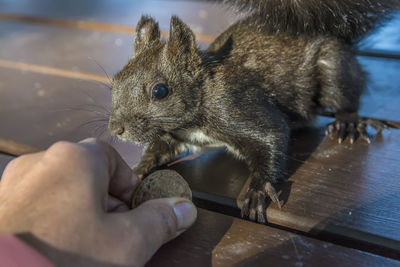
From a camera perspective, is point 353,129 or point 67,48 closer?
point 353,129

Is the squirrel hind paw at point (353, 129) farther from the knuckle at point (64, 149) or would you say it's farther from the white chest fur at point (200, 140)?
the knuckle at point (64, 149)

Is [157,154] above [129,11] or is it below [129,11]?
below

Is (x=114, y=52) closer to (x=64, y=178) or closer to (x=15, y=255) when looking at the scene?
(x=64, y=178)

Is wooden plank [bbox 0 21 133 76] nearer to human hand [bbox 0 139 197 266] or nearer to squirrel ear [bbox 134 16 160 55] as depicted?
squirrel ear [bbox 134 16 160 55]

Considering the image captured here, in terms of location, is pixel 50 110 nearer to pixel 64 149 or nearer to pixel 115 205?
pixel 115 205

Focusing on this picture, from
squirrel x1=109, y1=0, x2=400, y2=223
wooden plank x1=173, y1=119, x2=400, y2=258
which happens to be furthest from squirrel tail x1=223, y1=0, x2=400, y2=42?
wooden plank x1=173, y1=119, x2=400, y2=258

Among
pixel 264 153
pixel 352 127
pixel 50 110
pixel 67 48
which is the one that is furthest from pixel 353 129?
pixel 67 48
